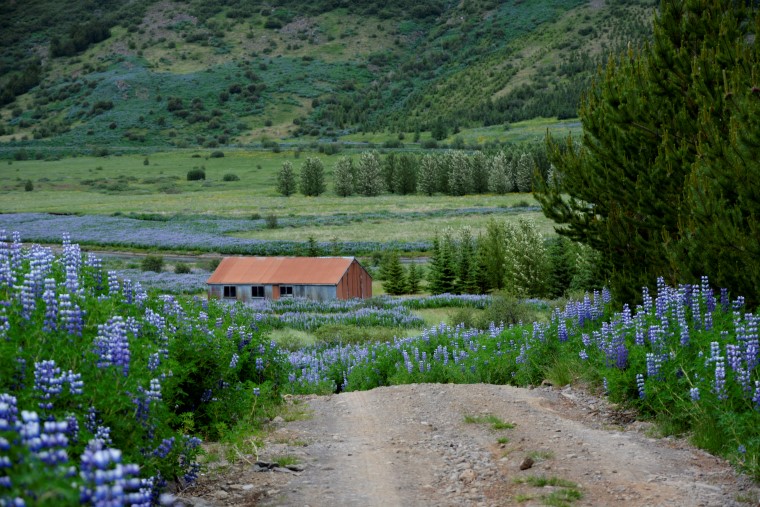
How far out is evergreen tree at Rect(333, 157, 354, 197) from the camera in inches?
5138

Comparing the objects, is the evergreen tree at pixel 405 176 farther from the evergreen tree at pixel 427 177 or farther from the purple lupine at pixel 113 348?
Result: the purple lupine at pixel 113 348

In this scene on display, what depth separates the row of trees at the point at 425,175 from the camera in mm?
125500

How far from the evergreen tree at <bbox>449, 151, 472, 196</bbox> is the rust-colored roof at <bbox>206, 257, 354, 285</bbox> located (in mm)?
78213

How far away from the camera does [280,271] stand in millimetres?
50594

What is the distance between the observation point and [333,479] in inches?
311

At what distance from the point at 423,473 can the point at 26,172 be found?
528 feet

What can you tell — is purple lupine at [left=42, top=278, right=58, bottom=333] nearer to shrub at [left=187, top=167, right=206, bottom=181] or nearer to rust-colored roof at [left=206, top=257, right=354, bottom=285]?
rust-colored roof at [left=206, top=257, right=354, bottom=285]

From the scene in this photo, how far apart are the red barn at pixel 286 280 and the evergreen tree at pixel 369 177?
263ft

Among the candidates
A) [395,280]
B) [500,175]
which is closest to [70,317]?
[395,280]

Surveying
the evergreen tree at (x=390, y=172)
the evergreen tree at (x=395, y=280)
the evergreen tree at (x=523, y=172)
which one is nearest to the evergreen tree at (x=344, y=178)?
the evergreen tree at (x=390, y=172)

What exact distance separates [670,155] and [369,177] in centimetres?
11650

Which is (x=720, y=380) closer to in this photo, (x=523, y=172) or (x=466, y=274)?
(x=466, y=274)

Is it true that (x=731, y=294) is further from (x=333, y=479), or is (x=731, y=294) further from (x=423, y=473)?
(x=333, y=479)

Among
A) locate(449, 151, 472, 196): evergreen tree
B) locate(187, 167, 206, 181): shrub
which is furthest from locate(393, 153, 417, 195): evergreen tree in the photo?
locate(187, 167, 206, 181): shrub
